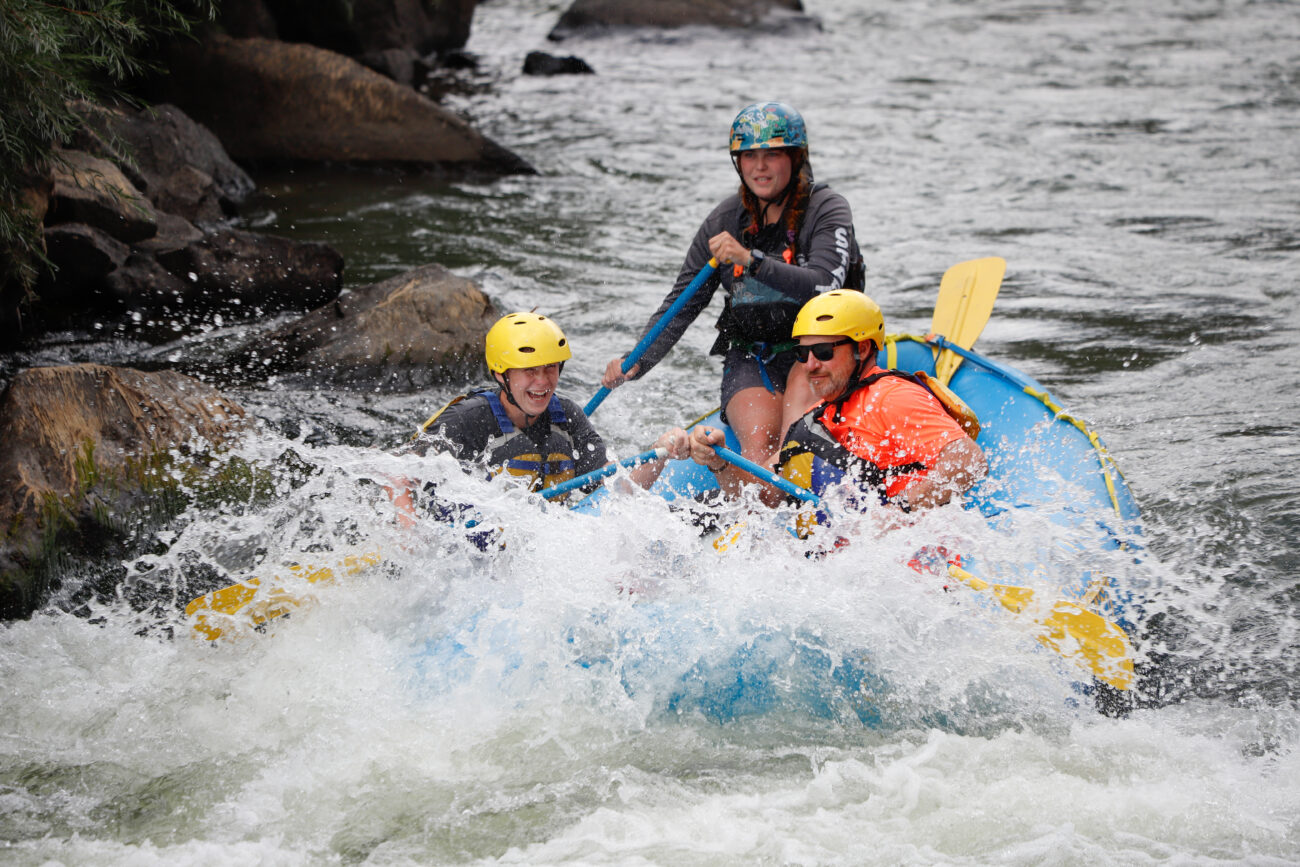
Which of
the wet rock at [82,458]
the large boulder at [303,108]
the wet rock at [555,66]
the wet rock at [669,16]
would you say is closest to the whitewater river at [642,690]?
the wet rock at [82,458]

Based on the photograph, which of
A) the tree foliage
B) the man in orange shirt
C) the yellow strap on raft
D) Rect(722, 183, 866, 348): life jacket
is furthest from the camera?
the tree foliage

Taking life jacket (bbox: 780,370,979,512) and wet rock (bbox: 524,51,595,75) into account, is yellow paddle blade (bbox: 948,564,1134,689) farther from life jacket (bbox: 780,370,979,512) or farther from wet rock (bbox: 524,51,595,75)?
wet rock (bbox: 524,51,595,75)

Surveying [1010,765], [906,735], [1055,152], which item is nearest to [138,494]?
[906,735]

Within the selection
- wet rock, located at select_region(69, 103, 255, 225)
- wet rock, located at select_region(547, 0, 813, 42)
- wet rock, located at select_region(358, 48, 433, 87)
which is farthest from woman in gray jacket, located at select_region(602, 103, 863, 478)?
wet rock, located at select_region(547, 0, 813, 42)

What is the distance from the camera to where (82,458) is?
16.8 feet

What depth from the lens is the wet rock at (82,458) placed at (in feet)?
15.8

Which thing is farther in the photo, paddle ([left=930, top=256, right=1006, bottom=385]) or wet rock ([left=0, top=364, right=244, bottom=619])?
paddle ([left=930, top=256, right=1006, bottom=385])

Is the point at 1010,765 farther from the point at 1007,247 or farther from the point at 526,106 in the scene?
the point at 526,106

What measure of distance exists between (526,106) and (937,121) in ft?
18.1

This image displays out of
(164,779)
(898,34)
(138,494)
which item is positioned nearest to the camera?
(164,779)

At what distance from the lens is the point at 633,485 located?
449 centimetres

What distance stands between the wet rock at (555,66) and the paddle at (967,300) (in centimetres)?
1344

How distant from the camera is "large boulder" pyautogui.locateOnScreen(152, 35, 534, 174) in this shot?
11.5 meters

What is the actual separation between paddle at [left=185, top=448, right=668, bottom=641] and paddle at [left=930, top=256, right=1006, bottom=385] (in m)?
2.13
